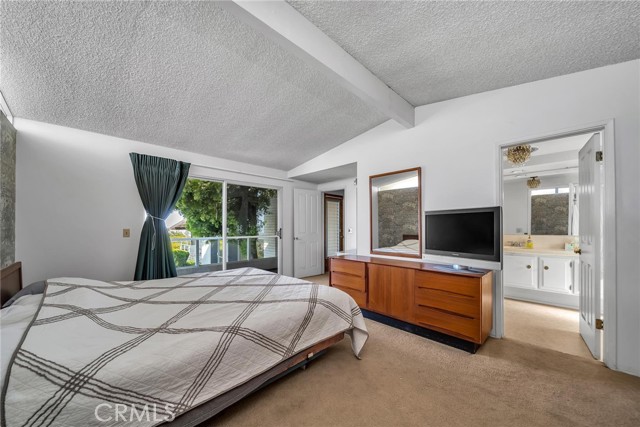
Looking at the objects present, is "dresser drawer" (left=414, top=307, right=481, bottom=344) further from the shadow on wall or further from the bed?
the shadow on wall

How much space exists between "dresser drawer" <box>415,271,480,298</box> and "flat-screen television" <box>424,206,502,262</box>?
1.24 ft

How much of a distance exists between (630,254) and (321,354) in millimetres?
2624

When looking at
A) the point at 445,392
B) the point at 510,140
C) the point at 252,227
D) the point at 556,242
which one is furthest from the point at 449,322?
the point at 252,227

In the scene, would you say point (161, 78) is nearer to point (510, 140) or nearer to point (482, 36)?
point (482, 36)

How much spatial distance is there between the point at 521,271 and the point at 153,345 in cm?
463

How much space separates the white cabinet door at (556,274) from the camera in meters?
3.32

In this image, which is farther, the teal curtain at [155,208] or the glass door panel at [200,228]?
the glass door panel at [200,228]

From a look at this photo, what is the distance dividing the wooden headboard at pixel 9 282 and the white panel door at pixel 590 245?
4757 millimetres

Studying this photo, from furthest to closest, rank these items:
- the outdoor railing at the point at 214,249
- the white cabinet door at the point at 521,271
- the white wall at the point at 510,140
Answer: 1. the outdoor railing at the point at 214,249
2. the white cabinet door at the point at 521,271
3. the white wall at the point at 510,140

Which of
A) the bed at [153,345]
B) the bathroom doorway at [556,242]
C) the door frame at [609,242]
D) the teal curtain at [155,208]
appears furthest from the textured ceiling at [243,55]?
the bed at [153,345]

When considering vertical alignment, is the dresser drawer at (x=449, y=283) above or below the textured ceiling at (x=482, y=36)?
below

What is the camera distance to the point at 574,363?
2.04 m

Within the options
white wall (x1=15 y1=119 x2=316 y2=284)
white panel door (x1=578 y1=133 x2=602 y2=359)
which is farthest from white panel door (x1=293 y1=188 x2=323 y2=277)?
white panel door (x1=578 y1=133 x2=602 y2=359)

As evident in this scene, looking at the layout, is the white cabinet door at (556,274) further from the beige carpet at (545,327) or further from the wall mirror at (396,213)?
the wall mirror at (396,213)
